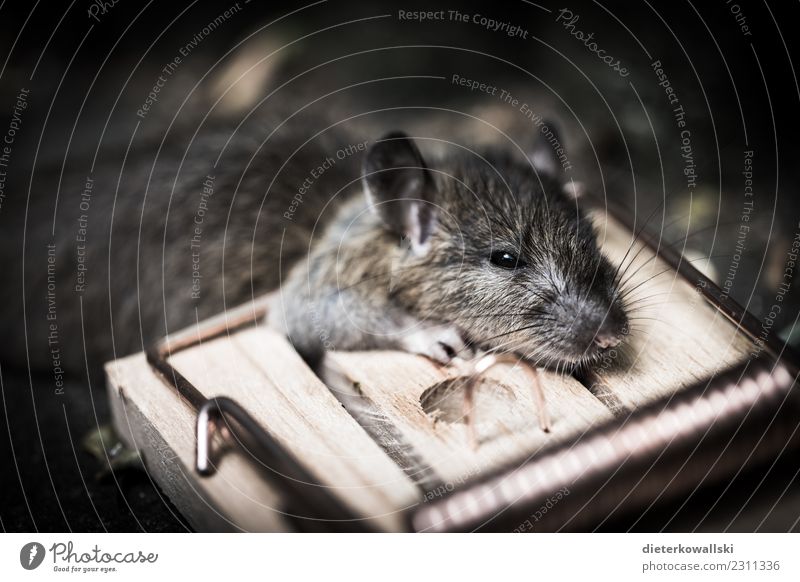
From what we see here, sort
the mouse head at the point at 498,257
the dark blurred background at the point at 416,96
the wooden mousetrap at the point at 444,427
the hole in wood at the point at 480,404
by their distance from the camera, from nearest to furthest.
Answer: the wooden mousetrap at the point at 444,427 < the hole in wood at the point at 480,404 < the mouse head at the point at 498,257 < the dark blurred background at the point at 416,96

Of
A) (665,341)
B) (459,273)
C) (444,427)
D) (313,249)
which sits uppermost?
(313,249)

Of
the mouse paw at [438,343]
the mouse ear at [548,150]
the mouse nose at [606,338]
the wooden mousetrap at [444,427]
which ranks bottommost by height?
the wooden mousetrap at [444,427]

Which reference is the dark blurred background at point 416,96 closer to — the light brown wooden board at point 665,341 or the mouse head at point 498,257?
the light brown wooden board at point 665,341

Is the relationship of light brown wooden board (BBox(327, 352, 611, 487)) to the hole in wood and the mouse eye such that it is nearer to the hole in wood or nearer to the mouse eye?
the hole in wood

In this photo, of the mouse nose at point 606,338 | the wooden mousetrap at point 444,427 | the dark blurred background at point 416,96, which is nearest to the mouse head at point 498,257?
the mouse nose at point 606,338

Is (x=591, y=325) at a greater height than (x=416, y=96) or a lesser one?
lesser

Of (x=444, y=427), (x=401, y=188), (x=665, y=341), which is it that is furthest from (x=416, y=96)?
(x=444, y=427)

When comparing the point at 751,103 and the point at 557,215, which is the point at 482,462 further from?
the point at 751,103

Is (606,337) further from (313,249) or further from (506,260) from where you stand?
(313,249)
